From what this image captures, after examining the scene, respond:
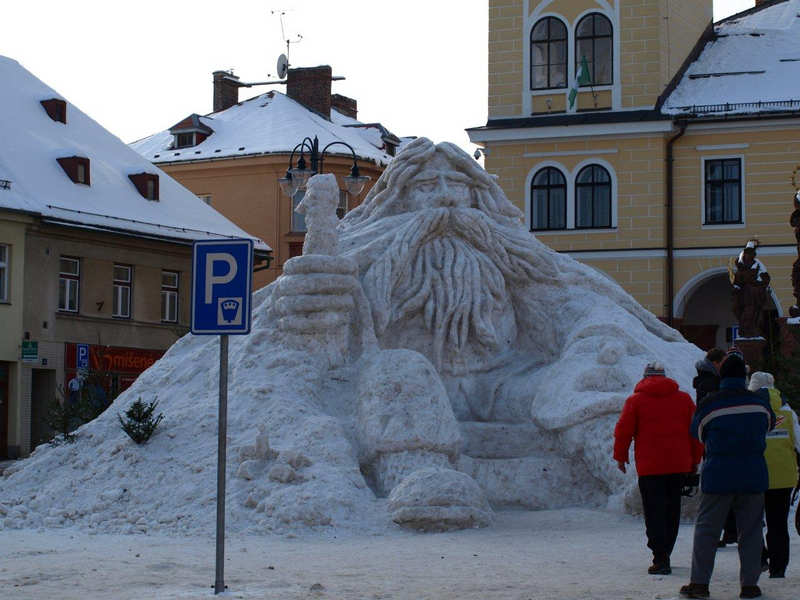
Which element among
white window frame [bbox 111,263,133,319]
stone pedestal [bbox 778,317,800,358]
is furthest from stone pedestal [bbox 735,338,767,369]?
white window frame [bbox 111,263,133,319]

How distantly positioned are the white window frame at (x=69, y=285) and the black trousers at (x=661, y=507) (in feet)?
83.4

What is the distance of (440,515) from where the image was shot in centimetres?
1296

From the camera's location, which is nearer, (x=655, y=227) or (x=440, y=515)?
(x=440, y=515)

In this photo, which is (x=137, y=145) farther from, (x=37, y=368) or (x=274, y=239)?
(x=37, y=368)

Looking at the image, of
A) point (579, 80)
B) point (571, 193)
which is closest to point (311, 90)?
point (579, 80)

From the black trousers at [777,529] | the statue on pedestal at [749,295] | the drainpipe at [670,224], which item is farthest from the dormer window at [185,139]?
the black trousers at [777,529]

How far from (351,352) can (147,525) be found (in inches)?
129

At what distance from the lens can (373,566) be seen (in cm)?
1088

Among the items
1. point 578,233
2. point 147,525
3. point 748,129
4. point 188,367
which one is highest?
point 748,129

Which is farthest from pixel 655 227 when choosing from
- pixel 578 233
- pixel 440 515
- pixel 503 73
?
pixel 440 515

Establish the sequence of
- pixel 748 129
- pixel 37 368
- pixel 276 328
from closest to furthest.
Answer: pixel 276 328 → pixel 37 368 → pixel 748 129

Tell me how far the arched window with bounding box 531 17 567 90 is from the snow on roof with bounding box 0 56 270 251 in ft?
28.2

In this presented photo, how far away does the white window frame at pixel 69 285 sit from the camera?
34781 millimetres

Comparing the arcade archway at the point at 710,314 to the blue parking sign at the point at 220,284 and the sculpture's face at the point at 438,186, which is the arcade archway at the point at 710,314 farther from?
the blue parking sign at the point at 220,284
